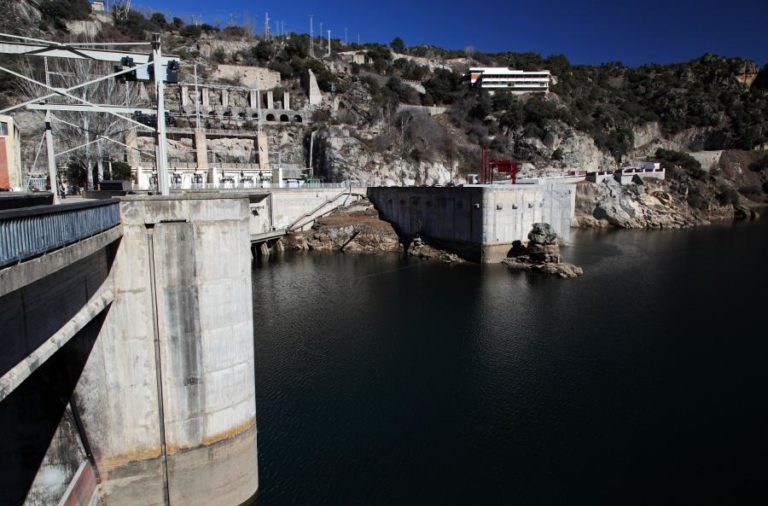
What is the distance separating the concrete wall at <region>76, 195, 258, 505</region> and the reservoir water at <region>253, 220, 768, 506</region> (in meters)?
2.81

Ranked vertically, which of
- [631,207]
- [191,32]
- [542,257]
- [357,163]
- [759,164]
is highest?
[191,32]

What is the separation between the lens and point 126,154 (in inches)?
2228

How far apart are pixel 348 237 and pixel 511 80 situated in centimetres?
7265

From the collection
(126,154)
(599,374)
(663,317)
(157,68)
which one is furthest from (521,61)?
(157,68)

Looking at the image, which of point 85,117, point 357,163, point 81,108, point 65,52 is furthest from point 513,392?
point 357,163

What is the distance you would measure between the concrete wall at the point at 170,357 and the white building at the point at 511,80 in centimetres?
10509

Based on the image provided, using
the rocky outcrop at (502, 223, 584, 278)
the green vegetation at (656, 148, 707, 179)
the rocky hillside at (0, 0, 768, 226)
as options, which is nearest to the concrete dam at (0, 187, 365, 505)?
the rocky outcrop at (502, 223, 584, 278)

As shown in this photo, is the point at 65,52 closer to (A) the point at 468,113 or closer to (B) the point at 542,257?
(B) the point at 542,257

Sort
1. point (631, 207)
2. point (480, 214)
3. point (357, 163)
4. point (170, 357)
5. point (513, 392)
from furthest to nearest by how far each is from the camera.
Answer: point (631, 207) < point (357, 163) < point (480, 214) < point (513, 392) < point (170, 357)

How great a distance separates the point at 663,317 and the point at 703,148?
10200cm

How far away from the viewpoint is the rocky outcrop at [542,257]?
40.8 metres

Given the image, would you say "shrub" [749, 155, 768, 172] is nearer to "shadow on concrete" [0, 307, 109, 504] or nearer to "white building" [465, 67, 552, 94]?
"white building" [465, 67, 552, 94]

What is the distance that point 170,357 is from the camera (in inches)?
474

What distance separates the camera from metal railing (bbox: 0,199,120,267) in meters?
6.88
